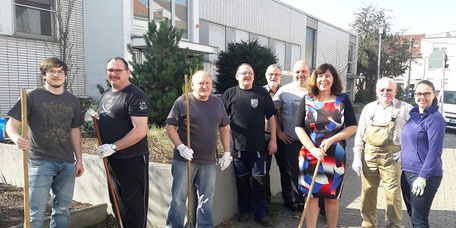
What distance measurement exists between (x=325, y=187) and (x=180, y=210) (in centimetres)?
144

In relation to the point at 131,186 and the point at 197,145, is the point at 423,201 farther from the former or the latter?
the point at 131,186

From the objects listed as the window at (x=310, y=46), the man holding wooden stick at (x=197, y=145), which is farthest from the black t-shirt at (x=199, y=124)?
the window at (x=310, y=46)

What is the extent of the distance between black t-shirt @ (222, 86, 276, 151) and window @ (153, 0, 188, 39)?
659 cm

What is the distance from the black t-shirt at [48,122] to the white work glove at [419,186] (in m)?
3.10

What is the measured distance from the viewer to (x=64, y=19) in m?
9.35

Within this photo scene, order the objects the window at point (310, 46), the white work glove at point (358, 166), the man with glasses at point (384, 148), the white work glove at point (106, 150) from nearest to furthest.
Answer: the white work glove at point (106, 150)
the man with glasses at point (384, 148)
the white work glove at point (358, 166)
the window at point (310, 46)

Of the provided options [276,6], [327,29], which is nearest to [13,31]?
[276,6]

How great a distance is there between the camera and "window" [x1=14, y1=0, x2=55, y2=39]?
8.55 metres

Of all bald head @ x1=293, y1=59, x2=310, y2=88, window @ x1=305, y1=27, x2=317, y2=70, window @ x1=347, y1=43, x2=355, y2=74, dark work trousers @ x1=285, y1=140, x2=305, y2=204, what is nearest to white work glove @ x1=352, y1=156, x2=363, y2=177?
dark work trousers @ x1=285, y1=140, x2=305, y2=204

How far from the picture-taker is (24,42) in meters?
8.62

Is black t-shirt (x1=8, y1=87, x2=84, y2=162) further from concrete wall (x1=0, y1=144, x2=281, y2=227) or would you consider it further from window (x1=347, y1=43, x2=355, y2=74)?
window (x1=347, y1=43, x2=355, y2=74)

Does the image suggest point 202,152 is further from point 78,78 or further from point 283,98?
point 78,78

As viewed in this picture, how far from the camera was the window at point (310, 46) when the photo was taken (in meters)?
22.9

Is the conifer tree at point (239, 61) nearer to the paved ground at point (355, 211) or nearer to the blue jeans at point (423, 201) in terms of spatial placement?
the paved ground at point (355, 211)
